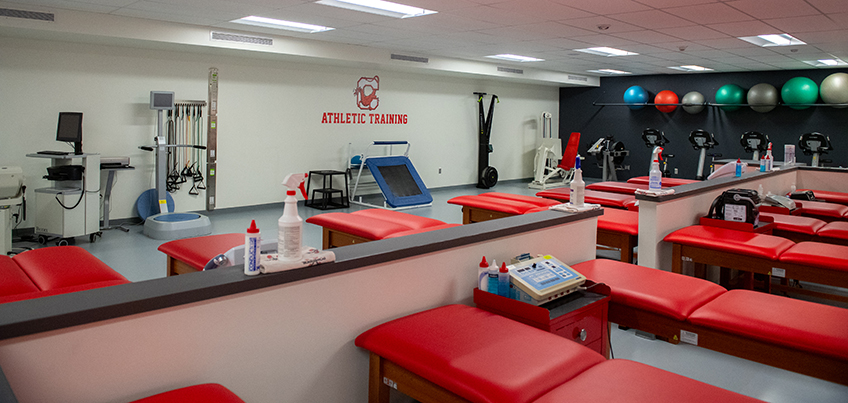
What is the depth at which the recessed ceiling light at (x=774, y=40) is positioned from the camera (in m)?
6.98

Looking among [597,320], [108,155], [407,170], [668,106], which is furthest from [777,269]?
[668,106]

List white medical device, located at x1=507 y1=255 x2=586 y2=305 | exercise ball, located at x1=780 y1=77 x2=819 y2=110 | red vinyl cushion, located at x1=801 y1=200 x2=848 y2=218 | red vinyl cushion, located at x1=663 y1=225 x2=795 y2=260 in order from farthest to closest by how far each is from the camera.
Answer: exercise ball, located at x1=780 y1=77 x2=819 y2=110 → red vinyl cushion, located at x1=801 y1=200 x2=848 y2=218 → red vinyl cushion, located at x1=663 y1=225 x2=795 y2=260 → white medical device, located at x1=507 y1=255 x2=586 y2=305

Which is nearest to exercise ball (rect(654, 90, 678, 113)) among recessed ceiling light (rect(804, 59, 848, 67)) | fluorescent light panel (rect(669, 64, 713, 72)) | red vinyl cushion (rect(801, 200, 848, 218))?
fluorescent light panel (rect(669, 64, 713, 72))

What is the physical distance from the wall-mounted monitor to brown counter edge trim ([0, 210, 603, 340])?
541 cm

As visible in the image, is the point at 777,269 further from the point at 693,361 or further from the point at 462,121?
the point at 462,121

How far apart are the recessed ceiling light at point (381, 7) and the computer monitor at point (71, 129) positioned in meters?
3.07

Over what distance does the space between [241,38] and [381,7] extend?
7.31 feet

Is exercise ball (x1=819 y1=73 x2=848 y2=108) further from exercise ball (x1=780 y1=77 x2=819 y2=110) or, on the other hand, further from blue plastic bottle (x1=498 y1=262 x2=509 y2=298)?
blue plastic bottle (x1=498 y1=262 x2=509 y2=298)

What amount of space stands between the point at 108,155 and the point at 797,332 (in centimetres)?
717

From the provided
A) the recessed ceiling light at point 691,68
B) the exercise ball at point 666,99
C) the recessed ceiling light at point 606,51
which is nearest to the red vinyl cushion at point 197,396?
the recessed ceiling light at point 606,51

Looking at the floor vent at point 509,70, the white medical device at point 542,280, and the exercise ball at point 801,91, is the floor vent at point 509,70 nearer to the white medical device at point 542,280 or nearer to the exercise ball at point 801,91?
the exercise ball at point 801,91

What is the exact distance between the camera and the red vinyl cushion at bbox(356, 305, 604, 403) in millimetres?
1641

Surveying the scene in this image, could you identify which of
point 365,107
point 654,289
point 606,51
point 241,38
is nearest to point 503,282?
point 654,289

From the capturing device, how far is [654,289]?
2.59m
